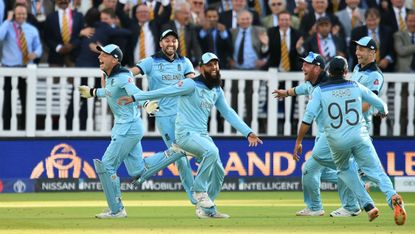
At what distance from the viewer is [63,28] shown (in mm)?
24469

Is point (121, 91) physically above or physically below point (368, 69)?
below

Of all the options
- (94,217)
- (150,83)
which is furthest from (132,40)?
(94,217)

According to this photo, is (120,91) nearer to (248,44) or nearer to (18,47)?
(18,47)

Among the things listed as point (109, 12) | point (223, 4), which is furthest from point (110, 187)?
point (223, 4)

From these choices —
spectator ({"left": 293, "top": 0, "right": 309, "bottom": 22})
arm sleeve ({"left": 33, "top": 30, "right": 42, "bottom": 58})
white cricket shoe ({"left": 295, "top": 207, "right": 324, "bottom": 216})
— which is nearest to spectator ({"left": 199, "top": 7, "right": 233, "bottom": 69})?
spectator ({"left": 293, "top": 0, "right": 309, "bottom": 22})

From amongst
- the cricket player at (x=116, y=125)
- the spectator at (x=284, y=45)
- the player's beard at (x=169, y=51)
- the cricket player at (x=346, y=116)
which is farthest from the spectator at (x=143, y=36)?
the cricket player at (x=346, y=116)

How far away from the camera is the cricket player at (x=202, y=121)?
57.2 ft

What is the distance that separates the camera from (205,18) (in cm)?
2516

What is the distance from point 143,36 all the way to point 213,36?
1.32 m

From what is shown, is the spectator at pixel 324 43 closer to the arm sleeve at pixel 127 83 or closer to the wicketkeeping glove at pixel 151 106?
the wicketkeeping glove at pixel 151 106

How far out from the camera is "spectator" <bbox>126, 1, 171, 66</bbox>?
2450cm

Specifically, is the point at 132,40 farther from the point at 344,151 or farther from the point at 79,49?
the point at 344,151

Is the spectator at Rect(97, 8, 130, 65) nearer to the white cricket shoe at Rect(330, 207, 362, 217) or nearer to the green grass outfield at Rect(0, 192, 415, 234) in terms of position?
the green grass outfield at Rect(0, 192, 415, 234)

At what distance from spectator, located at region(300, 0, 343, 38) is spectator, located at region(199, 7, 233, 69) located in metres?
1.50
